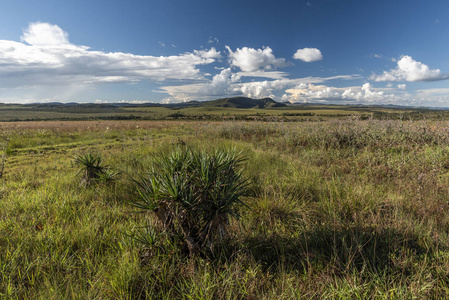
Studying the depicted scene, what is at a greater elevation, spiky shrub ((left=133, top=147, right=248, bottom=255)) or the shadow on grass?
spiky shrub ((left=133, top=147, right=248, bottom=255))

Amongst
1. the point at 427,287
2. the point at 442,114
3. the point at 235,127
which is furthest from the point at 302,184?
the point at 235,127

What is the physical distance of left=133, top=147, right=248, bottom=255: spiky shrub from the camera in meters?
1.98

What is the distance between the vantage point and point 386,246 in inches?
95.0

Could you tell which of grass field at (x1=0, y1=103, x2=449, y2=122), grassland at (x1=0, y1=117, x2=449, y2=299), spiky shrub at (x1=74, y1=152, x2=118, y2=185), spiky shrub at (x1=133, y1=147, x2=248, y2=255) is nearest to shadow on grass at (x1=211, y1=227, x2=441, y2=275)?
grassland at (x1=0, y1=117, x2=449, y2=299)

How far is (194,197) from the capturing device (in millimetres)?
2100

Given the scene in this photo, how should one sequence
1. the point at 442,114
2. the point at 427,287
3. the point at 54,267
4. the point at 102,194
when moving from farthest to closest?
1. the point at 442,114
2. the point at 102,194
3. the point at 54,267
4. the point at 427,287

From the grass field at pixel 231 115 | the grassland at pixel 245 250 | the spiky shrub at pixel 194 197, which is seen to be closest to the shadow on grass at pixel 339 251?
the grassland at pixel 245 250

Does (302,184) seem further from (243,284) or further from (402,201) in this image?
(243,284)

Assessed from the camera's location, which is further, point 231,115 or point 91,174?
point 231,115

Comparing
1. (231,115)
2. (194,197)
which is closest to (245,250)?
(194,197)

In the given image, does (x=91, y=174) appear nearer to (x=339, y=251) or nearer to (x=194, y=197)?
(x=194, y=197)

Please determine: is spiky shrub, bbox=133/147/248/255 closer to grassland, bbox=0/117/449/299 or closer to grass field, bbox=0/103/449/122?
grassland, bbox=0/117/449/299

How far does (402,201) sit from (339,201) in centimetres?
133

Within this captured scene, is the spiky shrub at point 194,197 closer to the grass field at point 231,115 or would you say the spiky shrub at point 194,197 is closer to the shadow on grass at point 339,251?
the shadow on grass at point 339,251
